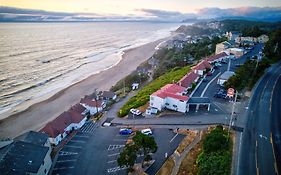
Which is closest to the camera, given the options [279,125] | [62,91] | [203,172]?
[203,172]

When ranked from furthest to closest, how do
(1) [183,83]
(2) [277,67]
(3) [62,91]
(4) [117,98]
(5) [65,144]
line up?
(3) [62,91] < (2) [277,67] < (4) [117,98] < (1) [183,83] < (5) [65,144]

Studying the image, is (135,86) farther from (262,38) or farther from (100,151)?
(262,38)

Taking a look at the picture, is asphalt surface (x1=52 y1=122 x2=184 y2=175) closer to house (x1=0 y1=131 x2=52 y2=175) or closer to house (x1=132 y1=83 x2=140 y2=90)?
house (x1=0 y1=131 x2=52 y2=175)

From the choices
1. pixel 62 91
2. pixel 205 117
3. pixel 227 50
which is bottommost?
pixel 62 91

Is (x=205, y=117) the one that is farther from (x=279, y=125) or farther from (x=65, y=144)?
(x=65, y=144)

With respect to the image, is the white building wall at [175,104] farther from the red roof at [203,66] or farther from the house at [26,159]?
the house at [26,159]

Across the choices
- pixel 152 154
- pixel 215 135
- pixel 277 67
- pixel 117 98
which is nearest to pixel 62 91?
pixel 117 98

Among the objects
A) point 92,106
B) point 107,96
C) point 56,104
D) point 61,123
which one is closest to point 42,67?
point 56,104
